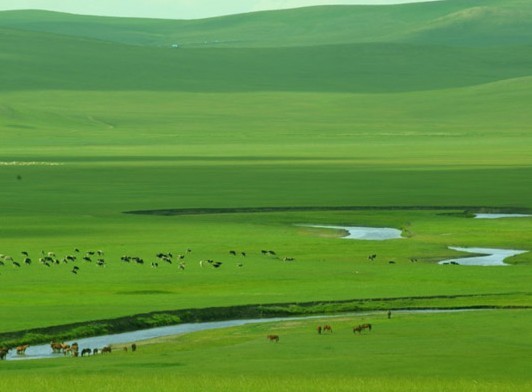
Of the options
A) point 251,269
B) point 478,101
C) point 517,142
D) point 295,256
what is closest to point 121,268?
point 251,269

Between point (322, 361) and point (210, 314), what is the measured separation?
6.67 meters

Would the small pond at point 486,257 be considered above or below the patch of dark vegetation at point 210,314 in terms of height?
below

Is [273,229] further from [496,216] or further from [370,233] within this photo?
[496,216]

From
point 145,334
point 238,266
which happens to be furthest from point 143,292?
point 238,266

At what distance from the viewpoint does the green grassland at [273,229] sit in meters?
25.2

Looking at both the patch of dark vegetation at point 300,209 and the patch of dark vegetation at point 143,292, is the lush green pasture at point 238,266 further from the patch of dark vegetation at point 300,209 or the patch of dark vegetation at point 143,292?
the patch of dark vegetation at point 300,209

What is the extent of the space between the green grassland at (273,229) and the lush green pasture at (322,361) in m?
0.07

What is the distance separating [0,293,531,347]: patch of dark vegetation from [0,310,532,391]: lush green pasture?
1.36 metres

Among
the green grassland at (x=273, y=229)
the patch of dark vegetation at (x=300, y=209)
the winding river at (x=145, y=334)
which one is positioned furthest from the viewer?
the patch of dark vegetation at (x=300, y=209)

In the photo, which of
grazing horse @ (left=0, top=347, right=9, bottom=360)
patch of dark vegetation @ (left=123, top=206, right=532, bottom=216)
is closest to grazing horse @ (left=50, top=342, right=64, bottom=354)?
grazing horse @ (left=0, top=347, right=9, bottom=360)

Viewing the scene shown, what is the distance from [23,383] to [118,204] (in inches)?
1588

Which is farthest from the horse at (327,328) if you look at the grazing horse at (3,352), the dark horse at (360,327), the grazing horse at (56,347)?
the grazing horse at (3,352)

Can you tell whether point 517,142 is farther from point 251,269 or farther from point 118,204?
point 251,269

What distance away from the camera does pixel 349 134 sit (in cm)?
13150
